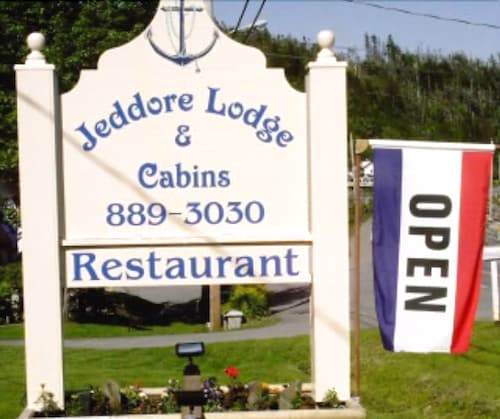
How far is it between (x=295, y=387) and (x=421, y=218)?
5.28 ft

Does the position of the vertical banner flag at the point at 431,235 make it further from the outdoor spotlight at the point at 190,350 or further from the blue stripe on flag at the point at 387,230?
the outdoor spotlight at the point at 190,350

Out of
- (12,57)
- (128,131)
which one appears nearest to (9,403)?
(128,131)

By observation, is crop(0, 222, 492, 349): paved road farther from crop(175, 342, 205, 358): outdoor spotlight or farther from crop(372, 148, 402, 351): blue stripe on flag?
crop(175, 342, 205, 358): outdoor spotlight

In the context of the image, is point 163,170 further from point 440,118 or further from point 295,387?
point 440,118

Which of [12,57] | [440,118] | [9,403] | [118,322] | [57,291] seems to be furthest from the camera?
[440,118]

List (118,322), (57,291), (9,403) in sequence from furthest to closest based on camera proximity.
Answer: (118,322) → (9,403) → (57,291)

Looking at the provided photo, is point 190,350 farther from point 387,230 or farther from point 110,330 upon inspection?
point 110,330

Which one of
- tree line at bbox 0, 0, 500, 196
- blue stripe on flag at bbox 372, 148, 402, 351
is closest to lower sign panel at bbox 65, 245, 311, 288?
blue stripe on flag at bbox 372, 148, 402, 351

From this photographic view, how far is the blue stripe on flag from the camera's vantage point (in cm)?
750

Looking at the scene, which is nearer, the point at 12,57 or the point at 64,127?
the point at 64,127

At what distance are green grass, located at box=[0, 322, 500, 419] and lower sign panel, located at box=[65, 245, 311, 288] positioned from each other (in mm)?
2714

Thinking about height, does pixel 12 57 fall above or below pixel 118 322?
above

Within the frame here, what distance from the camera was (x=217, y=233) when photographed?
7.60 m

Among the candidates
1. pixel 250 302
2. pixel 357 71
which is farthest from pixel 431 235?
pixel 357 71
